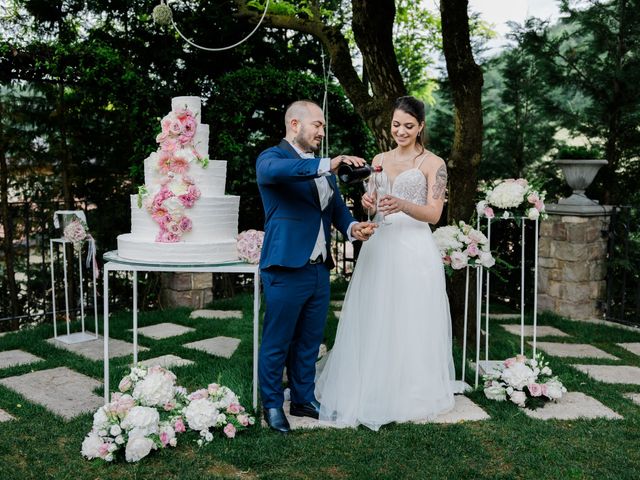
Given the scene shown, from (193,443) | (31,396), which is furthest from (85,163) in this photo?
(193,443)

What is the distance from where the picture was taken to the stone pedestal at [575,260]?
666 centimetres

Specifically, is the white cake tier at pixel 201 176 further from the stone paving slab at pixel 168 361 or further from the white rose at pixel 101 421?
the stone paving slab at pixel 168 361

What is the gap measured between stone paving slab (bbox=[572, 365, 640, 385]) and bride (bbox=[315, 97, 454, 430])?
1541 millimetres

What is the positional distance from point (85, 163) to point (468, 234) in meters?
5.22

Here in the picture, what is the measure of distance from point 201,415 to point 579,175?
5.25 metres

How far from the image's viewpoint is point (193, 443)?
3.35m

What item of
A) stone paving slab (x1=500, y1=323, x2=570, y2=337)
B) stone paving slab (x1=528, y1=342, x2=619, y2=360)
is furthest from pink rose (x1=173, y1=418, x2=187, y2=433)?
stone paving slab (x1=500, y1=323, x2=570, y2=337)

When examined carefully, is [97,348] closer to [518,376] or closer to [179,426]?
[179,426]

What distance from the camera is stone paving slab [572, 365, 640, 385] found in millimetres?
4586

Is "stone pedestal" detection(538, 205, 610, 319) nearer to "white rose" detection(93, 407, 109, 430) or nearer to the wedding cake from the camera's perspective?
the wedding cake

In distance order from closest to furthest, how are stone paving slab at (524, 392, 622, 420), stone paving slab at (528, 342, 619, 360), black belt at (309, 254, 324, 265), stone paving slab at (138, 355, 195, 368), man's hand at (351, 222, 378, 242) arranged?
man's hand at (351, 222, 378, 242)
black belt at (309, 254, 324, 265)
stone paving slab at (524, 392, 622, 420)
stone paving slab at (138, 355, 195, 368)
stone paving slab at (528, 342, 619, 360)

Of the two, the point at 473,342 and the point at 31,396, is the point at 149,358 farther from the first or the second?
the point at 473,342

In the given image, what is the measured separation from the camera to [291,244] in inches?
135

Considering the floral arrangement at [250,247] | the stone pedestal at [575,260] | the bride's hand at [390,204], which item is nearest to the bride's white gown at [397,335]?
the bride's hand at [390,204]
